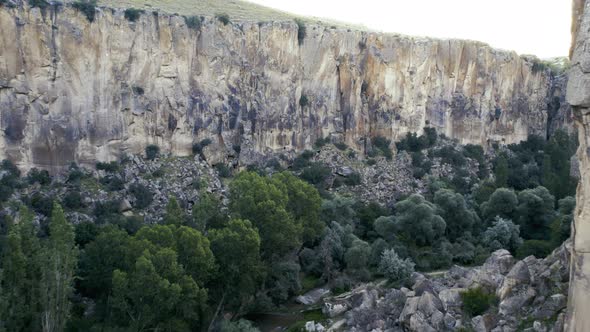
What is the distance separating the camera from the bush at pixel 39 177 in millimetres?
43094

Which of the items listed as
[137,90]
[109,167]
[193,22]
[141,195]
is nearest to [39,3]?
[137,90]

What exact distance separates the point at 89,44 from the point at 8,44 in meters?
5.54

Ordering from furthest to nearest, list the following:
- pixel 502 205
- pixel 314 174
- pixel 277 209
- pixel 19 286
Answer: pixel 314 174 → pixel 502 205 → pixel 277 209 → pixel 19 286

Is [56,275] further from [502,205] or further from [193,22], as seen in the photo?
[502,205]

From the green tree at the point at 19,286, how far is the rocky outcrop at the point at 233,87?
18517 millimetres

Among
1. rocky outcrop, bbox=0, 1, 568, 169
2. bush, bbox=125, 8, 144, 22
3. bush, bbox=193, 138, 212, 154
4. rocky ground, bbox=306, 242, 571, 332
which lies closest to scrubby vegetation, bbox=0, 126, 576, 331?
bush, bbox=193, 138, 212, 154

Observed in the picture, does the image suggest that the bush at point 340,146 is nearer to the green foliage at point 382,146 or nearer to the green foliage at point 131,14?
the green foliage at point 382,146

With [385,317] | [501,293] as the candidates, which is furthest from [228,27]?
[501,293]

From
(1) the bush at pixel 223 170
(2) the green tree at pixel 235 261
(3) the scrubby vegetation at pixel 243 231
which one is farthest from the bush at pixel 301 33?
(2) the green tree at pixel 235 261

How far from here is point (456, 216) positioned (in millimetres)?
50375

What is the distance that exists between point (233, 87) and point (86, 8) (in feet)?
45.4

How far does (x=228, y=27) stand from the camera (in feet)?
180

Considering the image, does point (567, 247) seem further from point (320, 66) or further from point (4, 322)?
point (320, 66)

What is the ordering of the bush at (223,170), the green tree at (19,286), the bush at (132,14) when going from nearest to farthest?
1. the green tree at (19,286)
2. the bush at (132,14)
3. the bush at (223,170)
